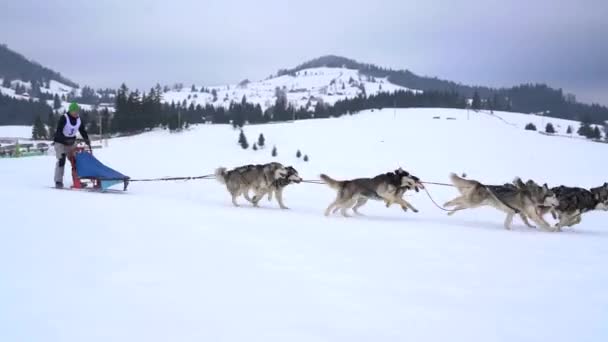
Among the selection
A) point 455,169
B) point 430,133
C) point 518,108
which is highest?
point 518,108

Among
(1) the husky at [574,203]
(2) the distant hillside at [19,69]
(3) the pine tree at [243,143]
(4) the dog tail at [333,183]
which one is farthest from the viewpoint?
(2) the distant hillside at [19,69]

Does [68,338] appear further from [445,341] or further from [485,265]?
[485,265]

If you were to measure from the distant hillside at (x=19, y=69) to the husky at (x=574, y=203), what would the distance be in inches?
8042

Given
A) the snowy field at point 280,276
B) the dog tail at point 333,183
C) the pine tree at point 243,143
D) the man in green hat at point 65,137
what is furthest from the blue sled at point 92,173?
the pine tree at point 243,143

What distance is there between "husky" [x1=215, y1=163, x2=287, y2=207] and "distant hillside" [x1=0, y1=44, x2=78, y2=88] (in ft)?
655

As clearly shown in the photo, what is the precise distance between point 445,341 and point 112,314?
79.8 inches

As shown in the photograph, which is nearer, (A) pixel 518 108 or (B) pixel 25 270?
(B) pixel 25 270

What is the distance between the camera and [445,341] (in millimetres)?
2564

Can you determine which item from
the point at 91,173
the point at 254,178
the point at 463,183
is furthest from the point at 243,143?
the point at 463,183

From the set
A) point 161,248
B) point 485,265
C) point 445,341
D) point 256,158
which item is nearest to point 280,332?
point 445,341

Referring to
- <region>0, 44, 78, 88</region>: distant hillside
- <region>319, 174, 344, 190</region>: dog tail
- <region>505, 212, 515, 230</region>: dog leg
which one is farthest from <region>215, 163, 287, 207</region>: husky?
<region>0, 44, 78, 88</region>: distant hillside

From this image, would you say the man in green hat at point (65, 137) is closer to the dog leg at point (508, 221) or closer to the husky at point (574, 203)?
the dog leg at point (508, 221)

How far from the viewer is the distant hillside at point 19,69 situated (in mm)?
175875

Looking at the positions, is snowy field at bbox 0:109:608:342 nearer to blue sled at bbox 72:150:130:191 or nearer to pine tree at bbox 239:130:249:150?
blue sled at bbox 72:150:130:191
